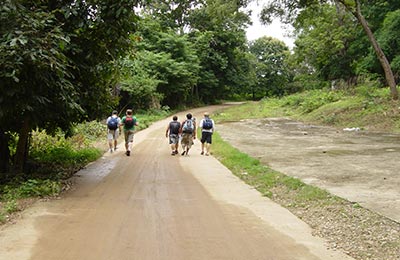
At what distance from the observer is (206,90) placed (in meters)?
57.6

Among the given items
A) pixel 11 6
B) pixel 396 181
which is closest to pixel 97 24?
pixel 11 6

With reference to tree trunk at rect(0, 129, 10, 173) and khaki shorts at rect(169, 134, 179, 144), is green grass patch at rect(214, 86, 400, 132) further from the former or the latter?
tree trunk at rect(0, 129, 10, 173)

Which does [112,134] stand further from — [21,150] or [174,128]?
[21,150]

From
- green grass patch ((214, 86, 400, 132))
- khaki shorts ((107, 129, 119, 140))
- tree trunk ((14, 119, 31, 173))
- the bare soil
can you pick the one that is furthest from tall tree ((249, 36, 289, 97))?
tree trunk ((14, 119, 31, 173))

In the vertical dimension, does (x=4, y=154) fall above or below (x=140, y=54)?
below

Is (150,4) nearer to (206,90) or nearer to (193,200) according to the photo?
(193,200)

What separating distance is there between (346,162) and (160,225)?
7546 mm

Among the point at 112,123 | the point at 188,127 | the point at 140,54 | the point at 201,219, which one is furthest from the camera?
the point at 140,54

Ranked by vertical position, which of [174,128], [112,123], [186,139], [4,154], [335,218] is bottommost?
[335,218]

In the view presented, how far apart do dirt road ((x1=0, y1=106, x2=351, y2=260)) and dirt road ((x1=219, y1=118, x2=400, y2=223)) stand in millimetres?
1566

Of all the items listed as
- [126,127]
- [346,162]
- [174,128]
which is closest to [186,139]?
[174,128]

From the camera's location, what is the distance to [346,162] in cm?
1243

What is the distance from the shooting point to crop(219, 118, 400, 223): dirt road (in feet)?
26.7

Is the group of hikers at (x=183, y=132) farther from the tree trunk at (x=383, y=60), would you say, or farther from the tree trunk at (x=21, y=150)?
the tree trunk at (x=383, y=60)
